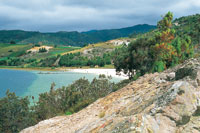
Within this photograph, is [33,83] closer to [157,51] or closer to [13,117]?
[13,117]

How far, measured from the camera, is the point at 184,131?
356 inches

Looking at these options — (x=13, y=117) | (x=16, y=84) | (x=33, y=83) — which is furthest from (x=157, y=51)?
(x=16, y=84)

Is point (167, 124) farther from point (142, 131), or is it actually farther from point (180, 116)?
point (142, 131)

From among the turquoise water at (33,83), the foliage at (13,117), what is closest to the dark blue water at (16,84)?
the turquoise water at (33,83)

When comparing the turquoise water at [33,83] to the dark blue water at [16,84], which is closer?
the turquoise water at [33,83]

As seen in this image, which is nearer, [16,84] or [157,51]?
[157,51]

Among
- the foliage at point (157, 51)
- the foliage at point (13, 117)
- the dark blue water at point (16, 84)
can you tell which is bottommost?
the dark blue water at point (16, 84)

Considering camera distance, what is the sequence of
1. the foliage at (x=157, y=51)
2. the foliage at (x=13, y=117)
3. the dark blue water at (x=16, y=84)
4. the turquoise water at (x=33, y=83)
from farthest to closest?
the dark blue water at (x=16, y=84) → the turquoise water at (x=33, y=83) → the foliage at (x=157, y=51) → the foliage at (x=13, y=117)

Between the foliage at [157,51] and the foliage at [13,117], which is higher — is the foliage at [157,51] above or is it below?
above

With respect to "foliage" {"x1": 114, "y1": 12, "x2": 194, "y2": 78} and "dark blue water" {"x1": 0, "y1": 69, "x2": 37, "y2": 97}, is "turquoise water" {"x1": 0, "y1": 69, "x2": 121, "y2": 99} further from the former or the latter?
"foliage" {"x1": 114, "y1": 12, "x2": 194, "y2": 78}

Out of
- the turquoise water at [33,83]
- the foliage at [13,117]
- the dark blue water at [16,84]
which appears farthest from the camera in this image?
the dark blue water at [16,84]

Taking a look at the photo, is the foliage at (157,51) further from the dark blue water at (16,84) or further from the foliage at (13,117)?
the dark blue water at (16,84)

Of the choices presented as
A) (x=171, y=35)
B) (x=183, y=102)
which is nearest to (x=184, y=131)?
(x=183, y=102)

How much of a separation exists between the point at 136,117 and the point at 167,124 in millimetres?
1572
